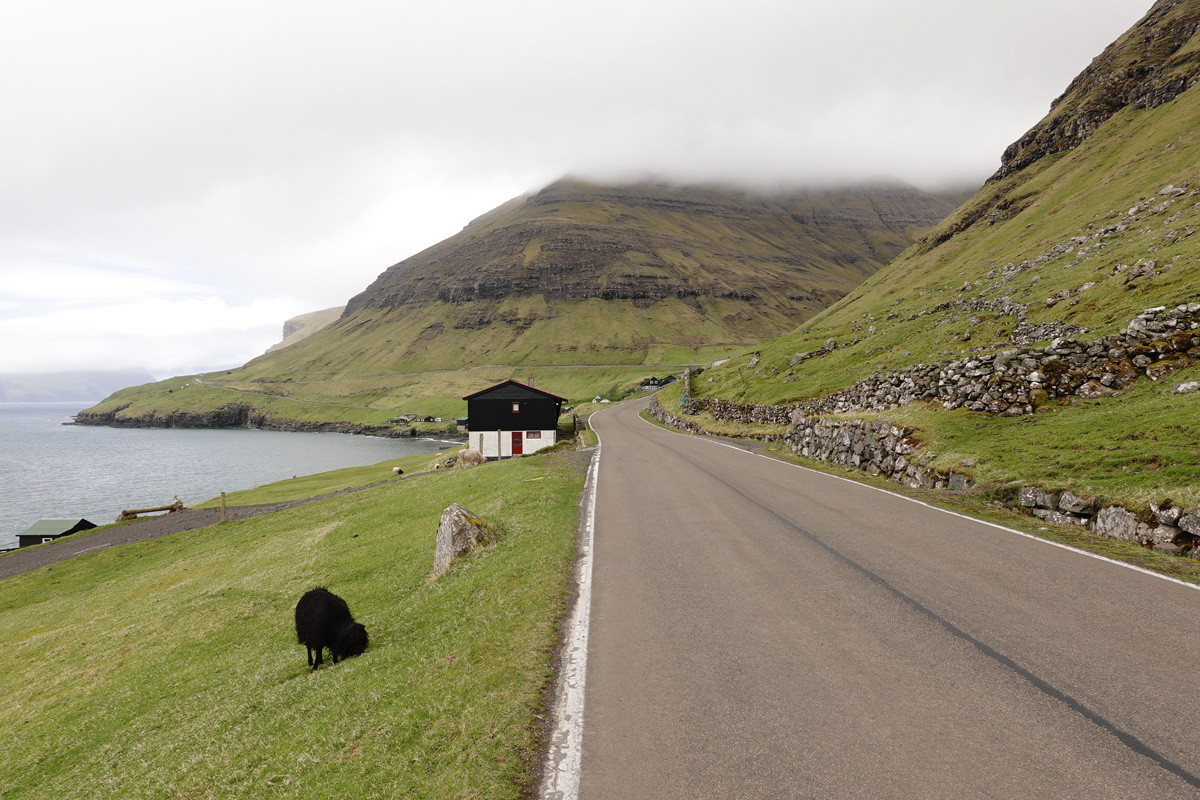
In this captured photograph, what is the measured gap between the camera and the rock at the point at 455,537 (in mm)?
15594

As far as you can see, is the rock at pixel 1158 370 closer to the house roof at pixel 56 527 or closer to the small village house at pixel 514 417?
the small village house at pixel 514 417

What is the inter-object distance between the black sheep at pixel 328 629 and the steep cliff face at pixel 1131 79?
96847 mm

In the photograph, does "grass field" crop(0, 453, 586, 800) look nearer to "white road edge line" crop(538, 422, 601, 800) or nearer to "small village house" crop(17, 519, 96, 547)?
"white road edge line" crop(538, 422, 601, 800)

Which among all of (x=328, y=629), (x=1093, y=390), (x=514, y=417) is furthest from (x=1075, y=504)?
(x=514, y=417)

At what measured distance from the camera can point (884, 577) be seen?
1108 cm

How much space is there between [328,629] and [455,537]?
4.18m

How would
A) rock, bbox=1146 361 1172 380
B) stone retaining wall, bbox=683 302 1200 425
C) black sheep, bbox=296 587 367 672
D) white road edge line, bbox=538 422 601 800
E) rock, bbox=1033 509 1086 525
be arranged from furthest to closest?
stone retaining wall, bbox=683 302 1200 425 < rock, bbox=1146 361 1172 380 < rock, bbox=1033 509 1086 525 < black sheep, bbox=296 587 367 672 < white road edge line, bbox=538 422 601 800

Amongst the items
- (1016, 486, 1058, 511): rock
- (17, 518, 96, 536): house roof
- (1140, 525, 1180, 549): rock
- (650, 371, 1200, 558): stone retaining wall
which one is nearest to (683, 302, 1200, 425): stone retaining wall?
(650, 371, 1200, 558): stone retaining wall

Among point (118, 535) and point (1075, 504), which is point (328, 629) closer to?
point (1075, 504)

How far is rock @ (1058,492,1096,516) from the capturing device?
1428 cm

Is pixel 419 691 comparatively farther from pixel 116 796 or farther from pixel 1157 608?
pixel 1157 608

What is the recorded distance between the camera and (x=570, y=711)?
6.93 metres

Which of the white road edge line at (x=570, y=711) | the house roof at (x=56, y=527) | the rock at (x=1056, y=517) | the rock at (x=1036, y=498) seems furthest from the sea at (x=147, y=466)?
the rock at (x=1056, y=517)

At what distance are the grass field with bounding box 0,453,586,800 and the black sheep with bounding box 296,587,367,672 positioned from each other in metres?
0.41
